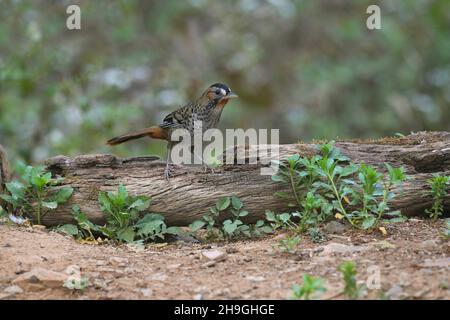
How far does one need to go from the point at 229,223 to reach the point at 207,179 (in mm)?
468

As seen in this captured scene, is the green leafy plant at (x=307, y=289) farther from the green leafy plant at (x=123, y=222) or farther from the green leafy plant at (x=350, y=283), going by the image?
the green leafy plant at (x=123, y=222)

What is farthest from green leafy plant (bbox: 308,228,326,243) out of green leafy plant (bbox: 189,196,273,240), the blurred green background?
the blurred green background

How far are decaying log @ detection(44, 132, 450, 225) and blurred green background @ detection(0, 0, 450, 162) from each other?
294cm

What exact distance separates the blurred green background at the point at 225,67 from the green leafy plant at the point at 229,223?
3577 millimetres

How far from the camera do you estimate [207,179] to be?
5.27 m

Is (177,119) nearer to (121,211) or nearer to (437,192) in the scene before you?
(121,211)

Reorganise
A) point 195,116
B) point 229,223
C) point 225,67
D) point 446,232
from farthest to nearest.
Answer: point 225,67 → point 195,116 → point 229,223 → point 446,232

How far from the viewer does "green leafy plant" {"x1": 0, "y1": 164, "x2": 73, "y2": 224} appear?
16.5 feet

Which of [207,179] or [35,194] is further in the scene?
[207,179]

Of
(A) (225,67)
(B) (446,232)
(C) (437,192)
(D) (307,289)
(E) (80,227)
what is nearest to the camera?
(D) (307,289)

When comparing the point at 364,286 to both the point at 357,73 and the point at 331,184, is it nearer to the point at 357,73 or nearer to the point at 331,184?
the point at 331,184

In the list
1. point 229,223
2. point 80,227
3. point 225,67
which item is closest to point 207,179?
point 229,223

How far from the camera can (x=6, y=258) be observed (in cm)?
436

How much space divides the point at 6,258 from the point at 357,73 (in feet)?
26.0
